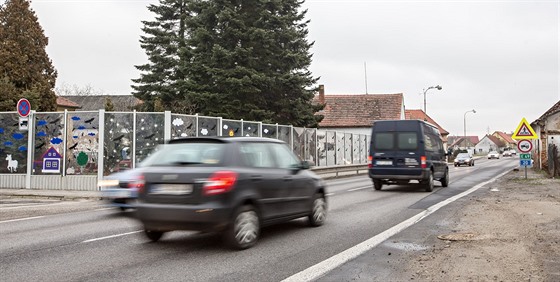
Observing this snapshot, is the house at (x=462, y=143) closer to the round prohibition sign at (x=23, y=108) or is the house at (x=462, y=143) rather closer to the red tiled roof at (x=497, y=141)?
the red tiled roof at (x=497, y=141)

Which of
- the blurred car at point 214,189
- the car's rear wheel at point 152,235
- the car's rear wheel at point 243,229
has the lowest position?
the car's rear wheel at point 152,235

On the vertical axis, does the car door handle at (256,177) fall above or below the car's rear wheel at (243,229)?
above

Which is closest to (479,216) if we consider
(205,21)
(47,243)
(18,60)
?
(47,243)

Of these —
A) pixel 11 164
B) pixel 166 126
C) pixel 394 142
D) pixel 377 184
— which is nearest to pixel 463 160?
pixel 377 184

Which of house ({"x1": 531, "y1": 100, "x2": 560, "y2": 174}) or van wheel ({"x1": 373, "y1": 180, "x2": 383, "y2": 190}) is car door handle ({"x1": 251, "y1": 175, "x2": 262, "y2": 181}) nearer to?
van wheel ({"x1": 373, "y1": 180, "x2": 383, "y2": 190})

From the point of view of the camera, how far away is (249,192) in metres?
6.64

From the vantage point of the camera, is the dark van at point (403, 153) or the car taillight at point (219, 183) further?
the dark van at point (403, 153)

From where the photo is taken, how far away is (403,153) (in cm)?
1622

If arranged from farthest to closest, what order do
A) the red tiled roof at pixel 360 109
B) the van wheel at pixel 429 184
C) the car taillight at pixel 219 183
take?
1. the red tiled roof at pixel 360 109
2. the van wheel at pixel 429 184
3. the car taillight at pixel 219 183

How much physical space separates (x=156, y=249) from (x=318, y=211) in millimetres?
3273

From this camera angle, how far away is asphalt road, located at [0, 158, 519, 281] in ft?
17.3

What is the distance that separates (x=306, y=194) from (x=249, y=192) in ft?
6.20

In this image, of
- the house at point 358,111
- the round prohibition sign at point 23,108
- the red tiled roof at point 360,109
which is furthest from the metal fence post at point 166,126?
the red tiled roof at point 360,109

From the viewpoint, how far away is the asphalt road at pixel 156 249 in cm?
529
